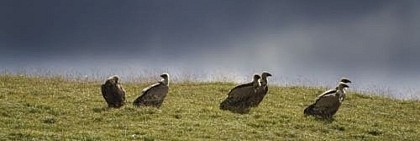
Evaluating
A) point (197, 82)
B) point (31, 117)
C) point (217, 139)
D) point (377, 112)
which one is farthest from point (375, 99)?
point (31, 117)

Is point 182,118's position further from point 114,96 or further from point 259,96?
point 259,96

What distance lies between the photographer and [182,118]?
23531 millimetres

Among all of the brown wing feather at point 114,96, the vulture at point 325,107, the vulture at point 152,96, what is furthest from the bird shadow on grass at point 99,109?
the vulture at point 325,107

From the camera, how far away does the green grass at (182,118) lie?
20.8 m

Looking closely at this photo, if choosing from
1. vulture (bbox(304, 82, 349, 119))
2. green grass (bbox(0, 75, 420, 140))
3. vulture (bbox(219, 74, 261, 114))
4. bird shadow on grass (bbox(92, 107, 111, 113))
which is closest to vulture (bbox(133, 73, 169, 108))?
green grass (bbox(0, 75, 420, 140))

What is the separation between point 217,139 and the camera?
20.4 metres

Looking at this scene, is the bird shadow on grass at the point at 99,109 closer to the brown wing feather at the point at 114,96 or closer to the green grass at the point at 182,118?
the green grass at the point at 182,118

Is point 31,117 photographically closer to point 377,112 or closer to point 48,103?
point 48,103

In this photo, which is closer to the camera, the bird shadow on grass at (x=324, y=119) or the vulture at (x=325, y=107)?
the bird shadow on grass at (x=324, y=119)

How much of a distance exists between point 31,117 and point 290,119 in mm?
8564

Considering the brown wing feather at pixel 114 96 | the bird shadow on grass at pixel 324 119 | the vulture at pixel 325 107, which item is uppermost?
the brown wing feather at pixel 114 96

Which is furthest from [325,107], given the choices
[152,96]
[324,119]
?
[152,96]

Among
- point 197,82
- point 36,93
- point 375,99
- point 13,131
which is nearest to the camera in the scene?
point 13,131

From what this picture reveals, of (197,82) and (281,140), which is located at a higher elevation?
(197,82)
